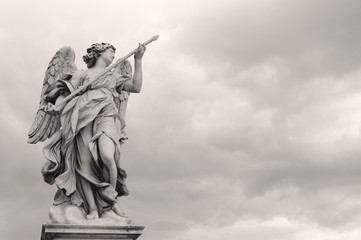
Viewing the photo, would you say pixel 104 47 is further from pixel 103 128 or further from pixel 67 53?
pixel 103 128

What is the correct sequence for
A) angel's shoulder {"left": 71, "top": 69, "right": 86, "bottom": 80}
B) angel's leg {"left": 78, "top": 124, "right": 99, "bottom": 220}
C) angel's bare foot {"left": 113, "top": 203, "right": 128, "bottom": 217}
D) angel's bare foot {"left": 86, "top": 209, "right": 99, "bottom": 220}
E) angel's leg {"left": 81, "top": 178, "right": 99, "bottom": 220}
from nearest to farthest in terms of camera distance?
angel's bare foot {"left": 86, "top": 209, "right": 99, "bottom": 220} < angel's leg {"left": 81, "top": 178, "right": 99, "bottom": 220} < angel's leg {"left": 78, "top": 124, "right": 99, "bottom": 220} < angel's bare foot {"left": 113, "top": 203, "right": 128, "bottom": 217} < angel's shoulder {"left": 71, "top": 69, "right": 86, "bottom": 80}

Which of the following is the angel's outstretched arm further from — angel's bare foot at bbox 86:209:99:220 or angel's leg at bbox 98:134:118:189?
angel's bare foot at bbox 86:209:99:220

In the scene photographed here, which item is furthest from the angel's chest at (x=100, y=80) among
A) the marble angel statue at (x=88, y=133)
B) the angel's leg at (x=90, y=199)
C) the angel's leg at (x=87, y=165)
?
the angel's leg at (x=90, y=199)

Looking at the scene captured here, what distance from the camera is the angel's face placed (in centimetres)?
1420

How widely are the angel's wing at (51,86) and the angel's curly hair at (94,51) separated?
1.42 ft

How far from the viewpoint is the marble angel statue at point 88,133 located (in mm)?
13016

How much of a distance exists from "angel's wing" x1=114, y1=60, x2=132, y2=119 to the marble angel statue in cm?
2

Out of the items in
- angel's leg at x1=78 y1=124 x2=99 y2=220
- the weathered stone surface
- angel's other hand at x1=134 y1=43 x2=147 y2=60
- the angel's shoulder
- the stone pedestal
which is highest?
angel's other hand at x1=134 y1=43 x2=147 y2=60

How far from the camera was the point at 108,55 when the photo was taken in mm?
14227

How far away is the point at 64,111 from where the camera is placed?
13.4 metres

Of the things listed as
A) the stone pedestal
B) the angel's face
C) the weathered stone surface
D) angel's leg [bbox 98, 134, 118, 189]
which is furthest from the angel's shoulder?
the stone pedestal

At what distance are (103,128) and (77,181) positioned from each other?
1223mm

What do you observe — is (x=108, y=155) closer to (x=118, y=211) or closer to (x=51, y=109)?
(x=118, y=211)

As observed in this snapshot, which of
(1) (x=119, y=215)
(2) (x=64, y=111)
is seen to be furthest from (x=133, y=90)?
(1) (x=119, y=215)
